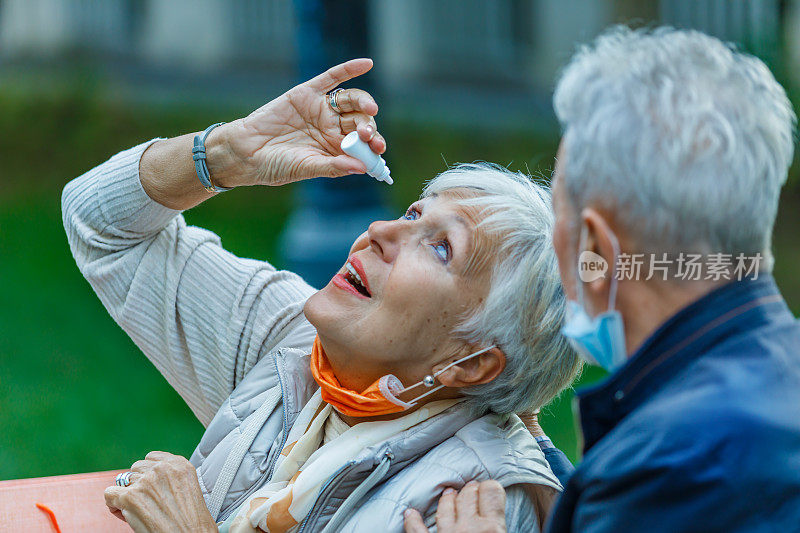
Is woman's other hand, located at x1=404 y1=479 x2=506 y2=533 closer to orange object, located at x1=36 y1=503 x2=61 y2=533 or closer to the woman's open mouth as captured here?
the woman's open mouth

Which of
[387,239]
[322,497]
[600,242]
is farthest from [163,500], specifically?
[600,242]


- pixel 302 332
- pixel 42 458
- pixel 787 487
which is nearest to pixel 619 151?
pixel 787 487

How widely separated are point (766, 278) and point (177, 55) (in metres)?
13.7

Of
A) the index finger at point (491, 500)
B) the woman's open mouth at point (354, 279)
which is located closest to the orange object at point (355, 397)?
the woman's open mouth at point (354, 279)

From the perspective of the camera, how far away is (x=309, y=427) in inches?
107

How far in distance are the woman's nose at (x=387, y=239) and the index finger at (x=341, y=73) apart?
46 cm

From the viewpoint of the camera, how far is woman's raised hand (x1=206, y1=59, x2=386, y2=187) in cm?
280

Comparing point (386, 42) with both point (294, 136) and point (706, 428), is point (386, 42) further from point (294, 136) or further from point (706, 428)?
point (706, 428)

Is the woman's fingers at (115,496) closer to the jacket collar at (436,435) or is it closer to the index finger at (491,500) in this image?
the jacket collar at (436,435)

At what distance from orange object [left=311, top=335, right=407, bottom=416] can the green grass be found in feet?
2.80

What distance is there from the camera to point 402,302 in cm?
252

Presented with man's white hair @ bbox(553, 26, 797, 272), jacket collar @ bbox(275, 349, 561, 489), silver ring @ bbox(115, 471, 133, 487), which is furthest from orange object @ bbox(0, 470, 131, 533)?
man's white hair @ bbox(553, 26, 797, 272)

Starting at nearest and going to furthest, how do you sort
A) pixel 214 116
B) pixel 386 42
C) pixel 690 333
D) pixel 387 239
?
pixel 690 333, pixel 387 239, pixel 214 116, pixel 386 42

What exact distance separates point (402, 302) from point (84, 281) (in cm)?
781
